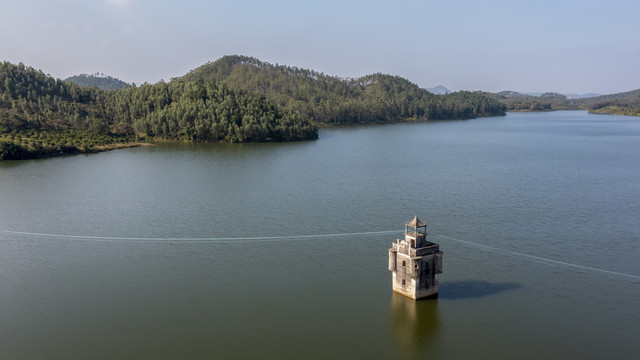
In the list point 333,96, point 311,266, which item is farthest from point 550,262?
point 333,96

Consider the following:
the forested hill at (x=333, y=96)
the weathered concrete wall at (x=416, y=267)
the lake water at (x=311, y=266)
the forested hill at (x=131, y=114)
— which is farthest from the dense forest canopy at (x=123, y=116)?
the weathered concrete wall at (x=416, y=267)

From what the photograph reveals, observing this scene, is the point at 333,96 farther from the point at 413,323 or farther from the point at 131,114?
the point at 413,323

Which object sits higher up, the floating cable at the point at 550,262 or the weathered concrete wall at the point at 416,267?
the weathered concrete wall at the point at 416,267

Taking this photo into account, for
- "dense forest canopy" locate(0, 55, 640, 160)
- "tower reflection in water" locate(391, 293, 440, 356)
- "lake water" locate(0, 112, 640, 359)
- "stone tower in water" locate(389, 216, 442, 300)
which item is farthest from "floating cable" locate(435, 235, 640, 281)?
"dense forest canopy" locate(0, 55, 640, 160)

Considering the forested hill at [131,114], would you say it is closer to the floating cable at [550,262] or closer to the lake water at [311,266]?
the lake water at [311,266]

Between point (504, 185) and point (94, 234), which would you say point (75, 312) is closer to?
point (94, 234)
